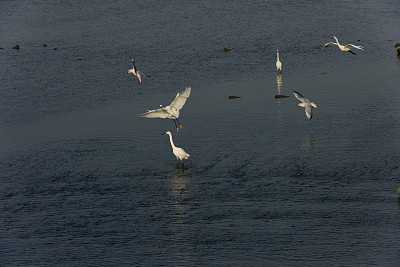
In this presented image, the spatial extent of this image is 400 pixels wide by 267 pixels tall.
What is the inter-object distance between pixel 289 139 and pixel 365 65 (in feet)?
49.4

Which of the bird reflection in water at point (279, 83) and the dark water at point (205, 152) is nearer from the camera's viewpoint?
the dark water at point (205, 152)

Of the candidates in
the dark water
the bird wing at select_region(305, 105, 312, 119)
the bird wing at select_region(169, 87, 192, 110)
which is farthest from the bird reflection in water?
the bird wing at select_region(169, 87, 192, 110)

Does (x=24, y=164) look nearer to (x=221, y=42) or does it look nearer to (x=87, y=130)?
(x=87, y=130)

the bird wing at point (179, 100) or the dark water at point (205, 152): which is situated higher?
the bird wing at point (179, 100)

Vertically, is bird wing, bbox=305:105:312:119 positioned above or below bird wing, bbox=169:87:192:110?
below

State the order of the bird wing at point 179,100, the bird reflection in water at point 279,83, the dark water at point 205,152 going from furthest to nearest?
the bird reflection in water at point 279,83 < the bird wing at point 179,100 < the dark water at point 205,152

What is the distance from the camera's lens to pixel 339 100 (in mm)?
35094

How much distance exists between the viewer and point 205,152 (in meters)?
28.3

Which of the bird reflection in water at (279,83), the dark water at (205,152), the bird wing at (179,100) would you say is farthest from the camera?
the bird reflection in water at (279,83)

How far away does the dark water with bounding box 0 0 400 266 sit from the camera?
2077 cm

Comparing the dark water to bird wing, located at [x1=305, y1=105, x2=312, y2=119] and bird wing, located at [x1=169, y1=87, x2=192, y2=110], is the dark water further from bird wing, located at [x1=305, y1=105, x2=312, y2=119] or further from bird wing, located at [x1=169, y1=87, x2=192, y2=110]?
bird wing, located at [x1=169, y1=87, x2=192, y2=110]

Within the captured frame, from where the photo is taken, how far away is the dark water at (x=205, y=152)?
20766mm

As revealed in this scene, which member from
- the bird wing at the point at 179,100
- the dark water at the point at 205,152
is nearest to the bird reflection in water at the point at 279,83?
the dark water at the point at 205,152

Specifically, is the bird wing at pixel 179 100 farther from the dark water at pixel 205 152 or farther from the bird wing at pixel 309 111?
the bird wing at pixel 309 111
